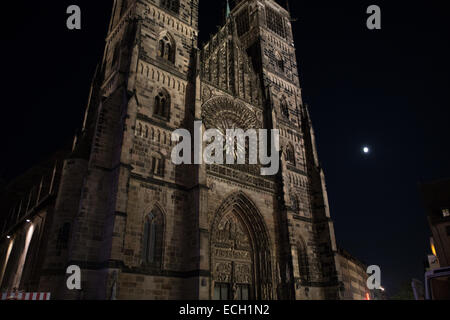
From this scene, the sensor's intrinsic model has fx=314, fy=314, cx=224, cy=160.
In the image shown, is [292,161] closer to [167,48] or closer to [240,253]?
[240,253]

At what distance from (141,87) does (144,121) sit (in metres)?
2.29

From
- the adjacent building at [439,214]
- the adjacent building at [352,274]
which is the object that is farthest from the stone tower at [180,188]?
the adjacent building at [352,274]

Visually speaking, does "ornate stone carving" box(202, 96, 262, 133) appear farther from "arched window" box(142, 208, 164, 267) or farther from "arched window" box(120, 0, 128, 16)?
"arched window" box(120, 0, 128, 16)

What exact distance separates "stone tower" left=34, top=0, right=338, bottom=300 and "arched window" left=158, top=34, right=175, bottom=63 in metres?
0.11

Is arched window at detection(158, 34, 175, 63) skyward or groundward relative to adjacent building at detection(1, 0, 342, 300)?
skyward

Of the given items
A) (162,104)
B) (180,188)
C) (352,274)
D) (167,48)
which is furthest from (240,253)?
(352,274)

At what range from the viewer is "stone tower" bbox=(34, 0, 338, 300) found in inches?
595

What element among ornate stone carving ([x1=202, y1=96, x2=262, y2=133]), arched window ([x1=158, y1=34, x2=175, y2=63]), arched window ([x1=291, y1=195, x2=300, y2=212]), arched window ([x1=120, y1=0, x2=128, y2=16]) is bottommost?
arched window ([x1=291, y1=195, x2=300, y2=212])

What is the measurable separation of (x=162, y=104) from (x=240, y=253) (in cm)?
1089

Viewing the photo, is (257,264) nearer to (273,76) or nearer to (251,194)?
(251,194)

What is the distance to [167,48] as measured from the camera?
22.0 metres

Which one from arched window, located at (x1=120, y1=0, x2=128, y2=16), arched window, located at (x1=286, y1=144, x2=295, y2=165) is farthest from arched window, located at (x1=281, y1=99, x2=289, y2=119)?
arched window, located at (x1=120, y1=0, x2=128, y2=16)

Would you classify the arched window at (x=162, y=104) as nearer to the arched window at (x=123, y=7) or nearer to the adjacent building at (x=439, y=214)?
the arched window at (x=123, y=7)

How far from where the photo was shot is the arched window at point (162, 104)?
19.6m
